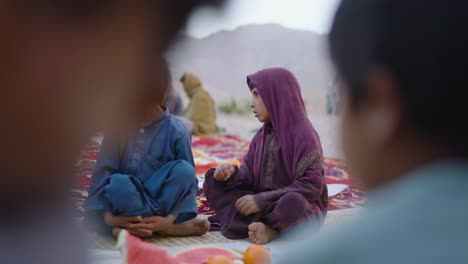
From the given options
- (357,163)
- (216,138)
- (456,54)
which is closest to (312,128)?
(357,163)

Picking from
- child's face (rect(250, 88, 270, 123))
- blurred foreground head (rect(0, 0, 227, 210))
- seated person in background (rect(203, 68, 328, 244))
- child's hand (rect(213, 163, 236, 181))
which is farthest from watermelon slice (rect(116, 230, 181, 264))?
blurred foreground head (rect(0, 0, 227, 210))

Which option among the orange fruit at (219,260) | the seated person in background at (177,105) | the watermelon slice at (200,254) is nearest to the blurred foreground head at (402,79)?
the orange fruit at (219,260)

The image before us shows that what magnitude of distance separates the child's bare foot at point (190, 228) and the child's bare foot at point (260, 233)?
0.90 feet

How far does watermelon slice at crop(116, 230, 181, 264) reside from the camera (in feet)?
6.12

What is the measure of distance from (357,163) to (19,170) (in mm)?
654

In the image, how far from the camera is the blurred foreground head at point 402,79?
886 millimetres

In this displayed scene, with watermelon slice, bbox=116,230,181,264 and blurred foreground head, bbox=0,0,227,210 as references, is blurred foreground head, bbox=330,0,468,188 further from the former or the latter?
watermelon slice, bbox=116,230,181,264

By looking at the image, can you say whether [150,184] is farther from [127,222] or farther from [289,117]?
[289,117]

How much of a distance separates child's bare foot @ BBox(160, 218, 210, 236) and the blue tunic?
1.8 inches

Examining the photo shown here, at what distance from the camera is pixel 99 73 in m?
0.67

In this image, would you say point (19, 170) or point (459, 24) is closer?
point (19, 170)

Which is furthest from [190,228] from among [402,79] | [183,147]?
[402,79]

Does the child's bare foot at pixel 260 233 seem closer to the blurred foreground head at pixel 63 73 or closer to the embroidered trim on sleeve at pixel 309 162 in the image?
the embroidered trim on sleeve at pixel 309 162

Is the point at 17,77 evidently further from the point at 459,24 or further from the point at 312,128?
the point at 312,128
